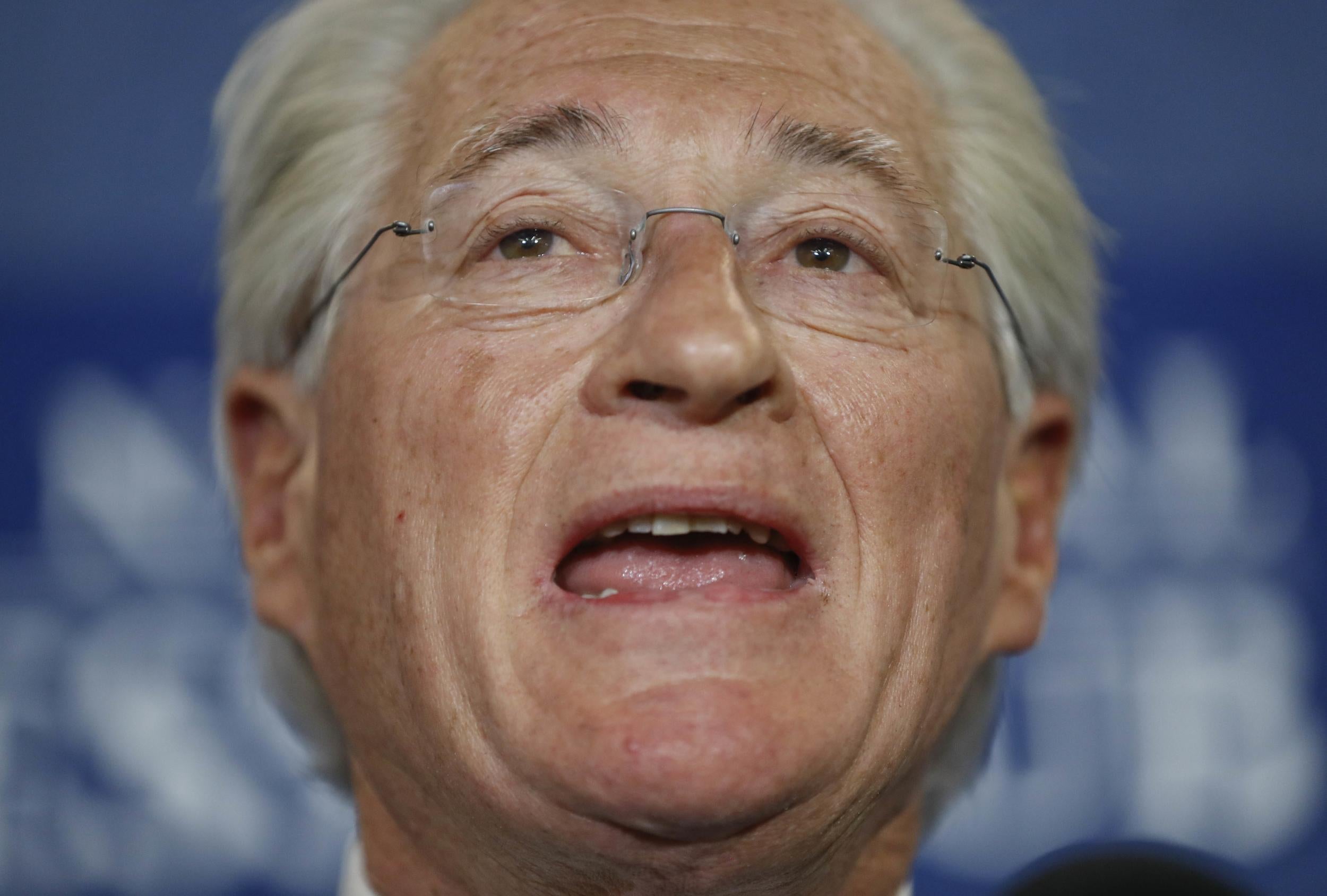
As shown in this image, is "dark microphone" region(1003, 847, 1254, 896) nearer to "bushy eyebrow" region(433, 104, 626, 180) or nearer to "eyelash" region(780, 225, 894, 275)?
"eyelash" region(780, 225, 894, 275)

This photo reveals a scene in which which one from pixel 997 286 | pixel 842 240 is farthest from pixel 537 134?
pixel 997 286

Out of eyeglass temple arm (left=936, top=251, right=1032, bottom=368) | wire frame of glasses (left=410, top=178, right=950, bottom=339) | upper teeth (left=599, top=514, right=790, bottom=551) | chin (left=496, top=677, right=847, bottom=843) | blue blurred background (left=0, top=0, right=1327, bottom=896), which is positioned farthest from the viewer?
blue blurred background (left=0, top=0, right=1327, bottom=896)

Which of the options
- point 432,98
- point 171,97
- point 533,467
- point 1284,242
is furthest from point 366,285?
point 1284,242

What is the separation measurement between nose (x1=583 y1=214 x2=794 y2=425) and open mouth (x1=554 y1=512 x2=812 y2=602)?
12 centimetres

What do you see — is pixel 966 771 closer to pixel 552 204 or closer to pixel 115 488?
pixel 552 204

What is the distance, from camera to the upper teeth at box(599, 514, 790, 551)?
45.8 inches

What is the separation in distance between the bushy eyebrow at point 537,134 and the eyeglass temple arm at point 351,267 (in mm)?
72

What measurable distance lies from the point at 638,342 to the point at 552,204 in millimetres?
242

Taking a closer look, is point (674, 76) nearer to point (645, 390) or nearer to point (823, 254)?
point (823, 254)

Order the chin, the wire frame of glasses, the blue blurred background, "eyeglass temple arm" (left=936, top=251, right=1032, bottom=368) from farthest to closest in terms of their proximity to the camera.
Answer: the blue blurred background < "eyeglass temple arm" (left=936, top=251, right=1032, bottom=368) < the wire frame of glasses < the chin

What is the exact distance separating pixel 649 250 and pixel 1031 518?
2.00 ft

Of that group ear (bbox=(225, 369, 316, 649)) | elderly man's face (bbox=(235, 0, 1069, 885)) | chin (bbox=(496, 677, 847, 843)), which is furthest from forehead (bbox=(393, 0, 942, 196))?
chin (bbox=(496, 677, 847, 843))

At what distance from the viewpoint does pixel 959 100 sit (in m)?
1.55

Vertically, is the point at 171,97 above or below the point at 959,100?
below
